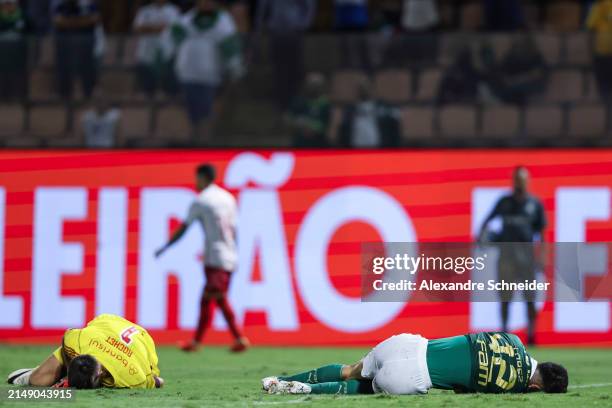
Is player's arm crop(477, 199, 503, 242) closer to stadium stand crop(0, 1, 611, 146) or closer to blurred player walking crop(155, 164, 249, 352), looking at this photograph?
stadium stand crop(0, 1, 611, 146)

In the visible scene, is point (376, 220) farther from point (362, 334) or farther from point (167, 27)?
point (167, 27)

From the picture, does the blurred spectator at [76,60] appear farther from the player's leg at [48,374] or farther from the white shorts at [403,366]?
the white shorts at [403,366]

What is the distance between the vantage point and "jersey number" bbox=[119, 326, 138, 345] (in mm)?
9148

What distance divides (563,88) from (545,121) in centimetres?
41

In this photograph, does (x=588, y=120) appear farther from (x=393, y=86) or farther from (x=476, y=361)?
(x=476, y=361)

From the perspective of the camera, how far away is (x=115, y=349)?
29.8 ft

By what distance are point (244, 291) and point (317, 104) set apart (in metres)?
2.25

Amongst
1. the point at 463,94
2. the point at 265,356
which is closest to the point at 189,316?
the point at 265,356

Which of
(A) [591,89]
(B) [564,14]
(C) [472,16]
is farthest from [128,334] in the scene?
(B) [564,14]

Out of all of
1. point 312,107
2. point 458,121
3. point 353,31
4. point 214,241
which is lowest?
point 214,241

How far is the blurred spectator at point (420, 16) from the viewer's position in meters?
15.9

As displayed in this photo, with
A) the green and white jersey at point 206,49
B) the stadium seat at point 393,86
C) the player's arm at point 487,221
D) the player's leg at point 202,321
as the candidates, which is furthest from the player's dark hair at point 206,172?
the player's arm at point 487,221

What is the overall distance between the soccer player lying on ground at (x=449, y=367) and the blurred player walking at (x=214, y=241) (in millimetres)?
5032

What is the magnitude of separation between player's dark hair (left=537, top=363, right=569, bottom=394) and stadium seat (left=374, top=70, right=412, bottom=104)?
6363 mm
